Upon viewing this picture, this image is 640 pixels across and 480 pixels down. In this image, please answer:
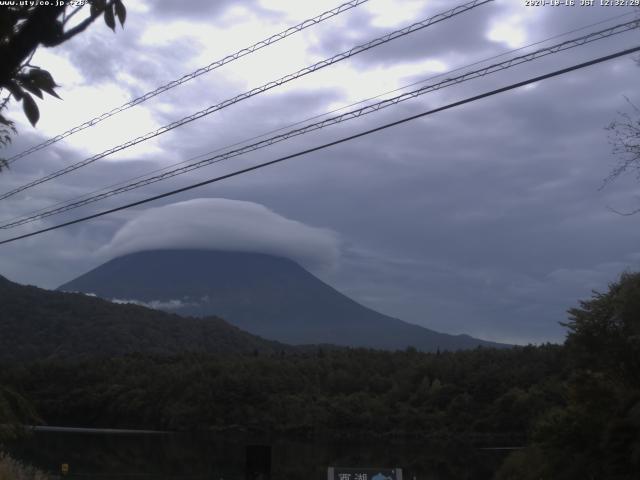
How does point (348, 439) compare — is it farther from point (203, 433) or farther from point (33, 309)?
point (33, 309)

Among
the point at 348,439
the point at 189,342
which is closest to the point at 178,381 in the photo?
the point at 348,439

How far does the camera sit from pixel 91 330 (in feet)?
492

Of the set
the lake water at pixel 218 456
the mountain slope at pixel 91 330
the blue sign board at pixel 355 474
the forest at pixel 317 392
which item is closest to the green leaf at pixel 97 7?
the blue sign board at pixel 355 474

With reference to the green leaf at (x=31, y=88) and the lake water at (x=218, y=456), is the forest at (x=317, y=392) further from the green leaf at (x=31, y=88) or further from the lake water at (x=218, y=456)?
the green leaf at (x=31, y=88)

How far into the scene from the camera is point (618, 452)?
2172 centimetres

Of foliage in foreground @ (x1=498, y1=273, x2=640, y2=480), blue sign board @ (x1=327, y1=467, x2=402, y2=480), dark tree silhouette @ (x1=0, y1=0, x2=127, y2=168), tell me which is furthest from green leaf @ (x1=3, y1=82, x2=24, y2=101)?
foliage in foreground @ (x1=498, y1=273, x2=640, y2=480)

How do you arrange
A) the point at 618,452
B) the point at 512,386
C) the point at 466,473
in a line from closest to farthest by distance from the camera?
the point at 618,452 < the point at 466,473 < the point at 512,386

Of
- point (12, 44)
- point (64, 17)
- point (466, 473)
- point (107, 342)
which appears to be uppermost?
point (107, 342)

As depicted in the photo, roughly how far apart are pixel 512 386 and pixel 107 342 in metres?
84.3

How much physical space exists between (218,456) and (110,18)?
64.6 metres

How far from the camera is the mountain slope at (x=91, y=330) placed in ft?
455

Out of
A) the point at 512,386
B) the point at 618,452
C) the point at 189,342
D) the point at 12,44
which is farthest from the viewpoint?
the point at 189,342

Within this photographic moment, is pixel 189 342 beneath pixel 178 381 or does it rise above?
above

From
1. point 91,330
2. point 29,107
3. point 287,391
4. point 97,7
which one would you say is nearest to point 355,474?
point 29,107
